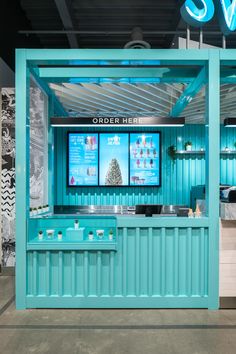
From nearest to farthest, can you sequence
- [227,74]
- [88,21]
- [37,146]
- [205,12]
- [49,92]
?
1. [205,12]
2. [227,74]
3. [37,146]
4. [49,92]
5. [88,21]

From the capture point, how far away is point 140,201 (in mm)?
8195

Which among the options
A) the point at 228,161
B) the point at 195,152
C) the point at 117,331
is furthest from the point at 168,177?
the point at 117,331

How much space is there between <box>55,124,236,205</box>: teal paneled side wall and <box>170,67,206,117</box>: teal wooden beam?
1.30m

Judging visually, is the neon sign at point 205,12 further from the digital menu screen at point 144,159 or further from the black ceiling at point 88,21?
the digital menu screen at point 144,159

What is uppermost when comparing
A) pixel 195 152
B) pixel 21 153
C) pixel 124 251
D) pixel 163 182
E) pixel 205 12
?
pixel 205 12

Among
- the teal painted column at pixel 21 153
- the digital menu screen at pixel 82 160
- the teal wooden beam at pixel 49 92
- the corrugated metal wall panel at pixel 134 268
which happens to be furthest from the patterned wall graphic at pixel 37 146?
the digital menu screen at pixel 82 160

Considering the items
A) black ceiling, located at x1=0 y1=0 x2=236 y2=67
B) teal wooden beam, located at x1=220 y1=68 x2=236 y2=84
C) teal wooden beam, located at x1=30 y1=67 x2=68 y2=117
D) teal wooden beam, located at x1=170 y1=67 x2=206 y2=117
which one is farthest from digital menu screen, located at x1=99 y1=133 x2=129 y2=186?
teal wooden beam, located at x1=220 y1=68 x2=236 y2=84

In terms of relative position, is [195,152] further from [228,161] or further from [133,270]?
[133,270]

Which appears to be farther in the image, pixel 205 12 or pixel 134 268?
pixel 134 268

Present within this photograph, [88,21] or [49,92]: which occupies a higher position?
[88,21]

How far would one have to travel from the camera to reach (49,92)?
18.3 feet

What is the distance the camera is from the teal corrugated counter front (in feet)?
11.9

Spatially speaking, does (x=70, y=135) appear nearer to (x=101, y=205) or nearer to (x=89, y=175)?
(x=89, y=175)

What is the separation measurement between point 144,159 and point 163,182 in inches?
31.5
